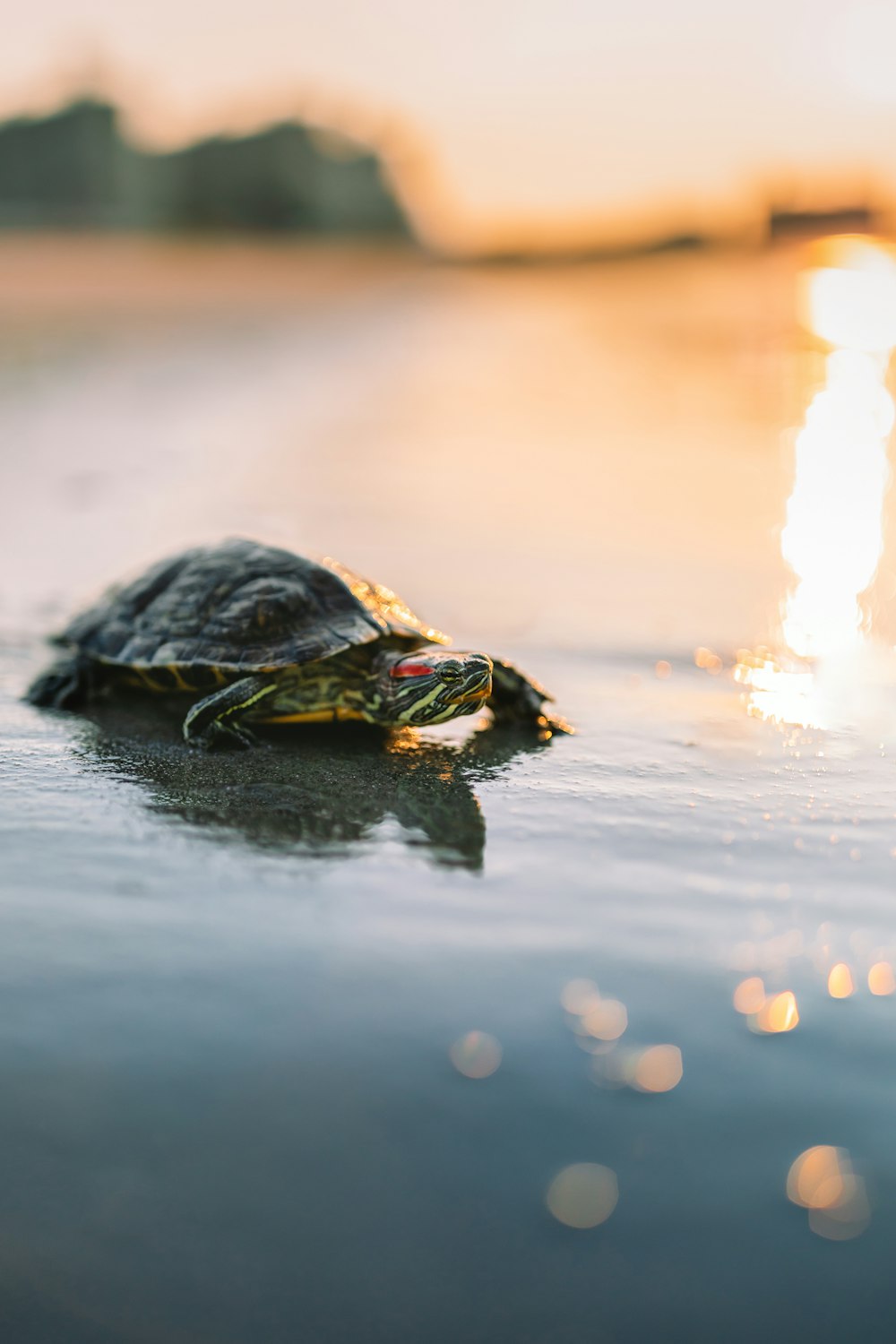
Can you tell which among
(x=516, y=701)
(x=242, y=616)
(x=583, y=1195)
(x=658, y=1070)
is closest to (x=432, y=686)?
(x=516, y=701)

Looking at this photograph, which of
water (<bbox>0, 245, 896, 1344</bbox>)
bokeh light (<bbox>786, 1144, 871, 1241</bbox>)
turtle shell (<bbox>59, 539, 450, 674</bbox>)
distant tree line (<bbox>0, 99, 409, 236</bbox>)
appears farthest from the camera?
distant tree line (<bbox>0, 99, 409, 236</bbox>)

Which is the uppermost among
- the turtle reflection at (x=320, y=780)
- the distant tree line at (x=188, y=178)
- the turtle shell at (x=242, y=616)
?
the distant tree line at (x=188, y=178)

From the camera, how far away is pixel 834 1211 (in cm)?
224

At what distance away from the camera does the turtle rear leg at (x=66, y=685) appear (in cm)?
534

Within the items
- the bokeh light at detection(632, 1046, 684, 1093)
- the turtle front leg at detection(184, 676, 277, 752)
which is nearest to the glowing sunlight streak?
the turtle front leg at detection(184, 676, 277, 752)

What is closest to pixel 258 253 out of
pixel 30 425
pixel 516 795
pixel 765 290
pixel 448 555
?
pixel 765 290

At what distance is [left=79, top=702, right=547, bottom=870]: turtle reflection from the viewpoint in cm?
390

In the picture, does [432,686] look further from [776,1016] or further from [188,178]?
[188,178]

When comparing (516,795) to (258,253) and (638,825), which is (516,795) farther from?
(258,253)

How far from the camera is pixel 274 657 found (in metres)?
4.89

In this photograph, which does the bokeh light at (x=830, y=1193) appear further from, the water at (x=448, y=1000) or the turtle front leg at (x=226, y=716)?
the turtle front leg at (x=226, y=716)

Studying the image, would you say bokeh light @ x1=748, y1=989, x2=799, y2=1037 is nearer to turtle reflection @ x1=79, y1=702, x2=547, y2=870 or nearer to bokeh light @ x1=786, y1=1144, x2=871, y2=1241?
bokeh light @ x1=786, y1=1144, x2=871, y2=1241

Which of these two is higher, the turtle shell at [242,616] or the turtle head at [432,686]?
the turtle shell at [242,616]

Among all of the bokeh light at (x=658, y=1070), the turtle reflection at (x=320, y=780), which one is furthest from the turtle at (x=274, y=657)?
the bokeh light at (x=658, y=1070)
